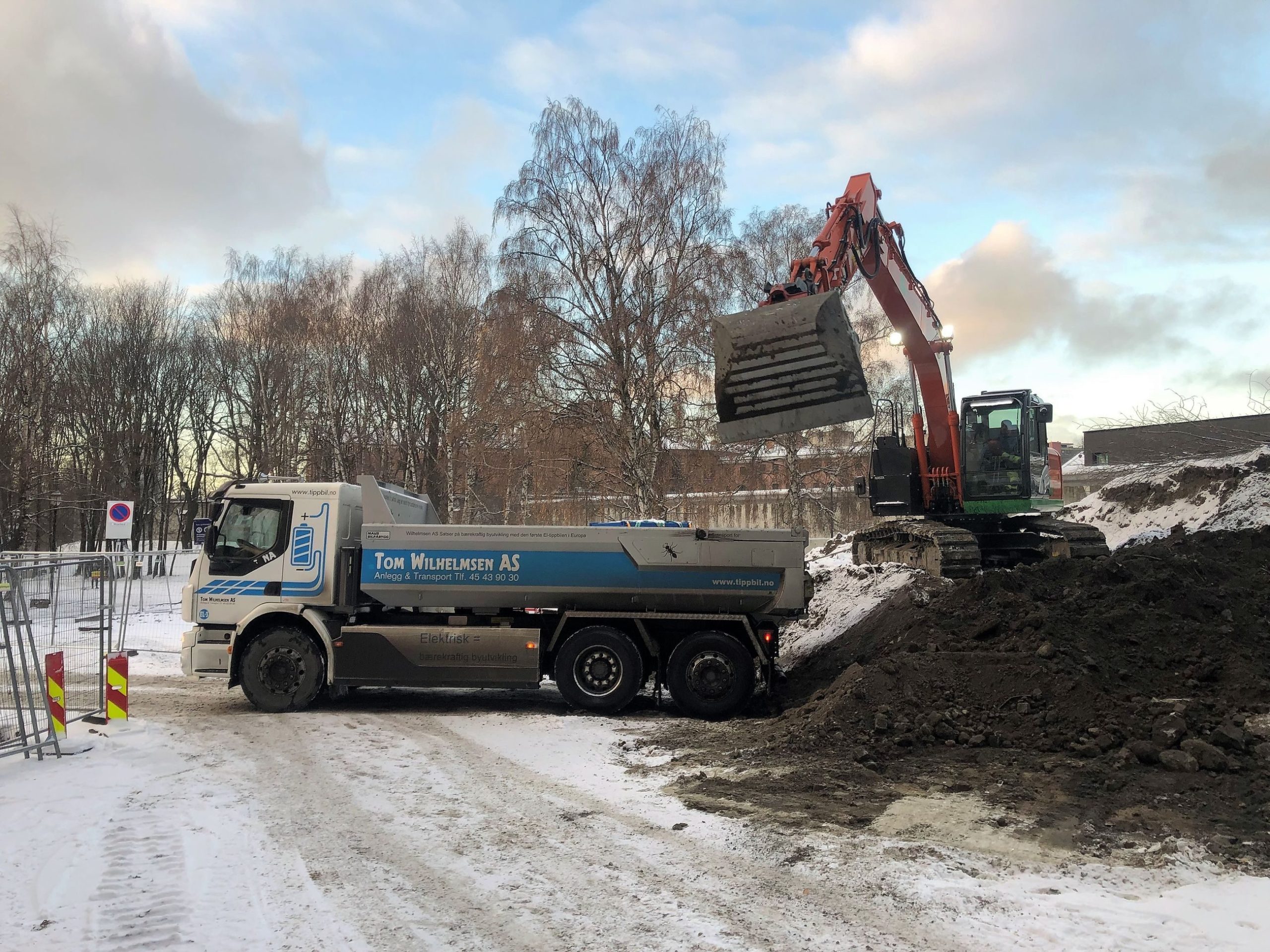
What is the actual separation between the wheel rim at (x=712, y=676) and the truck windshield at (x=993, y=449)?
19.1 ft

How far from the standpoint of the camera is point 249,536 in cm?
989

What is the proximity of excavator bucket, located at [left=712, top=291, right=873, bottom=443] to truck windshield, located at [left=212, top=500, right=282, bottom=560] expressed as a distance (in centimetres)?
522

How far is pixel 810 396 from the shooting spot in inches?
368

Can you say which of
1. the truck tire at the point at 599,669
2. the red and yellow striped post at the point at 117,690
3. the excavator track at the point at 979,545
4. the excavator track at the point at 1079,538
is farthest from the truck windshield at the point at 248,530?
the excavator track at the point at 1079,538

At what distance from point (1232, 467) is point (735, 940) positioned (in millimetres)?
17088

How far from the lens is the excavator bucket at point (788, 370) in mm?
9242

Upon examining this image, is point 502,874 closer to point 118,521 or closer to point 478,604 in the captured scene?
point 478,604

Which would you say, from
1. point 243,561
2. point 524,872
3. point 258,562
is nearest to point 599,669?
point 258,562

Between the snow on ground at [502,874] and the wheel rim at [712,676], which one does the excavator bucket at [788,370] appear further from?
the snow on ground at [502,874]

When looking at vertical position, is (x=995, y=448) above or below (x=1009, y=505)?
above

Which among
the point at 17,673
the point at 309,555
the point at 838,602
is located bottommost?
the point at 17,673

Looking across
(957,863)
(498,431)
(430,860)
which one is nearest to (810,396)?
(957,863)

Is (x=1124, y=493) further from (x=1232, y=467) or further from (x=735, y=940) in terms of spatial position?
(x=735, y=940)

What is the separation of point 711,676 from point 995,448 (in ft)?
21.0
